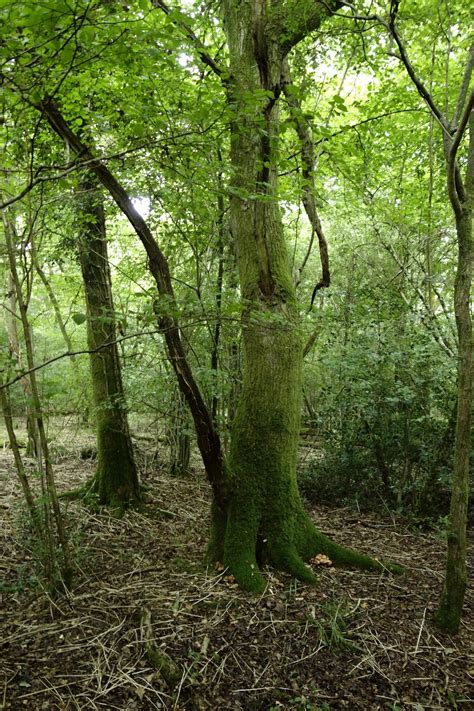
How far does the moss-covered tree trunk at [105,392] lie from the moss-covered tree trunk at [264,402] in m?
1.91

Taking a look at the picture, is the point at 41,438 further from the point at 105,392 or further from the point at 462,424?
the point at 462,424

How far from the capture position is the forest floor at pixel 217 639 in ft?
Answer: 8.14

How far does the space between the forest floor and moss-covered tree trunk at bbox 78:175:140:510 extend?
4.16 feet

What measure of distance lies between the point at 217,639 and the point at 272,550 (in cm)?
92

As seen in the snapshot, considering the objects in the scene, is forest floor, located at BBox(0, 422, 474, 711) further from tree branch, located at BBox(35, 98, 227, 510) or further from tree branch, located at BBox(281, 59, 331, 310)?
tree branch, located at BBox(281, 59, 331, 310)

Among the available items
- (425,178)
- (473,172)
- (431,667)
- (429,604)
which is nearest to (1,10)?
(473,172)

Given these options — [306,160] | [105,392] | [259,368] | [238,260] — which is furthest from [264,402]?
[105,392]

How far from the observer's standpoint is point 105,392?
5.39 m

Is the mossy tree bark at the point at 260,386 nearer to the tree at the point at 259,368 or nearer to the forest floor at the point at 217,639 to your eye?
the tree at the point at 259,368

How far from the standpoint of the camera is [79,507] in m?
5.09

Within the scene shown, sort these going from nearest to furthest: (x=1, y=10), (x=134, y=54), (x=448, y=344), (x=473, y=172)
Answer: (x=1, y=10) → (x=134, y=54) → (x=473, y=172) → (x=448, y=344)

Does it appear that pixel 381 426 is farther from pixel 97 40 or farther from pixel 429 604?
pixel 97 40

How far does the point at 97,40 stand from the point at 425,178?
19.8ft

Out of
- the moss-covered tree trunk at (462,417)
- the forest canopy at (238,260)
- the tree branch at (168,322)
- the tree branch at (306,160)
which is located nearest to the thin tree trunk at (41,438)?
the forest canopy at (238,260)
